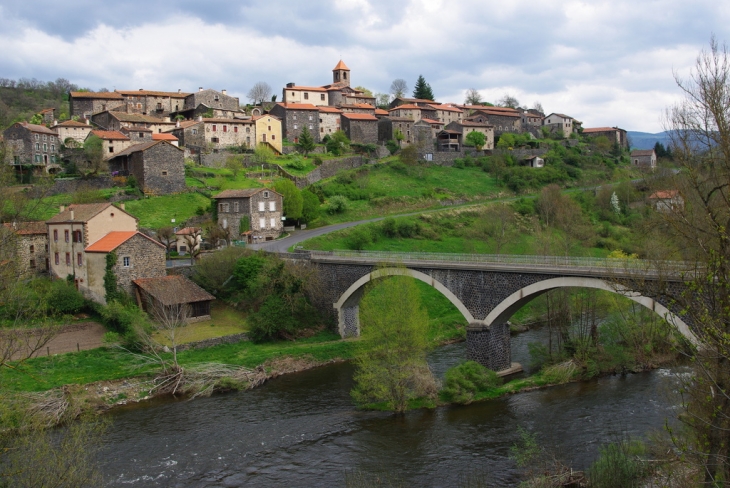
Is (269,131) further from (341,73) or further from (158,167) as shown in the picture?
(341,73)

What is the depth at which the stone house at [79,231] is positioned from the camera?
3603cm

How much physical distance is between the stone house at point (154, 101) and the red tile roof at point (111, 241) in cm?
3907

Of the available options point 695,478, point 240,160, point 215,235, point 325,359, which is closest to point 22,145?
point 240,160

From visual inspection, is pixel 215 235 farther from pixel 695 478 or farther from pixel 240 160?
pixel 695 478

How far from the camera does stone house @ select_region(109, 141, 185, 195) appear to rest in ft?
169

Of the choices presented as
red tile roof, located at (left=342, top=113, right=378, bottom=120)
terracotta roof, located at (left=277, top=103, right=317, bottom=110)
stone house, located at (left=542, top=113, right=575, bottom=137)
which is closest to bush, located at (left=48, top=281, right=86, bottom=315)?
terracotta roof, located at (left=277, top=103, right=317, bottom=110)

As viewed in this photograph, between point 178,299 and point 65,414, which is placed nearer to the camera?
point 65,414

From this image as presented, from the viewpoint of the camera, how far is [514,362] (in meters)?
30.3

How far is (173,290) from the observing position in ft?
117

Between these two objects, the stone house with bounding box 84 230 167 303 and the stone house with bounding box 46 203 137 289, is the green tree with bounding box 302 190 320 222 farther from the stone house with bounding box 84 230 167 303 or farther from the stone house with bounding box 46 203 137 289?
the stone house with bounding box 84 230 167 303

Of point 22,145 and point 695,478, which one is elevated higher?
point 22,145

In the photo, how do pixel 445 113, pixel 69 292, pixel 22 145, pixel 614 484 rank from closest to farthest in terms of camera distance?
Result: pixel 614 484 < pixel 69 292 < pixel 22 145 < pixel 445 113

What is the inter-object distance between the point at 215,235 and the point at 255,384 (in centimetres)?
1878

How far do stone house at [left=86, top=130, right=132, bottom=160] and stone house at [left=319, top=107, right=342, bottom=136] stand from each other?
2313 centimetres
